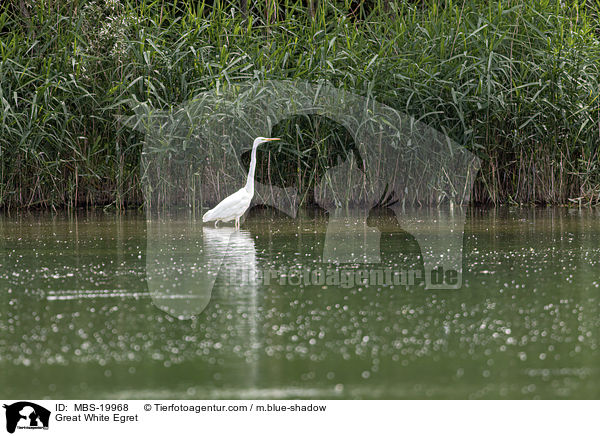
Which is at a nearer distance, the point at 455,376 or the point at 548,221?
the point at 455,376

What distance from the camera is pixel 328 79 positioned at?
9125 millimetres

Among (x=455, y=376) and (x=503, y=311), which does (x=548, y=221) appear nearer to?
(x=503, y=311)

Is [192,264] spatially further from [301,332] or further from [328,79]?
[328,79]

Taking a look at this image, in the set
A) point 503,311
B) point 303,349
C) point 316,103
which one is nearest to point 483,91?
point 316,103

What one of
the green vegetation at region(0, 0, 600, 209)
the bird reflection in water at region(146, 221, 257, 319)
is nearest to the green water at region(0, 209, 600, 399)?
the bird reflection in water at region(146, 221, 257, 319)

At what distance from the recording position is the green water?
2.77m

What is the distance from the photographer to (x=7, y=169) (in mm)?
9148

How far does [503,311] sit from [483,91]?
5531 millimetres

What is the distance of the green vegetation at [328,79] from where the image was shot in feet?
29.6
